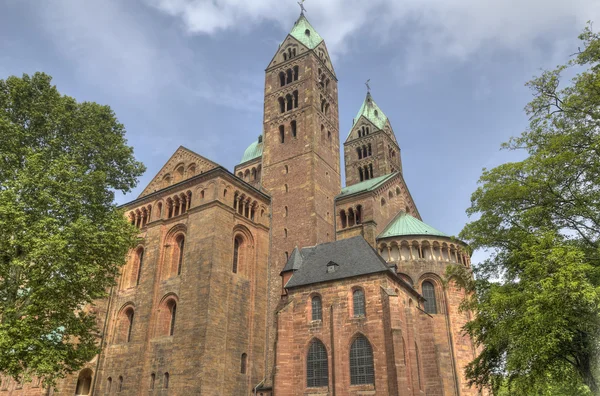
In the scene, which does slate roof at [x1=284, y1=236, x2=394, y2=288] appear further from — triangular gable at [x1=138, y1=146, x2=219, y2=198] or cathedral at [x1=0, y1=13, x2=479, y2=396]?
triangular gable at [x1=138, y1=146, x2=219, y2=198]

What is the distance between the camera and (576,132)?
1764 cm

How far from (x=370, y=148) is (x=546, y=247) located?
135ft

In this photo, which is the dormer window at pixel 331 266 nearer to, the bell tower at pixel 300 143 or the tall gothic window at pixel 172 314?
the bell tower at pixel 300 143

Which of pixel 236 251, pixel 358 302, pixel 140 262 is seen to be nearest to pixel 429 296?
pixel 358 302

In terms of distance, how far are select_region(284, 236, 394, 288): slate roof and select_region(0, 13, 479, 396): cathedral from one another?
12 centimetres

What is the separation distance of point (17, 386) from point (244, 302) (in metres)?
18.9

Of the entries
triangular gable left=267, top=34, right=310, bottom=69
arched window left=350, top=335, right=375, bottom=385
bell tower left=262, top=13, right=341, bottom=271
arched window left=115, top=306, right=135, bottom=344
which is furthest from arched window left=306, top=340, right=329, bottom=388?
triangular gable left=267, top=34, right=310, bottom=69

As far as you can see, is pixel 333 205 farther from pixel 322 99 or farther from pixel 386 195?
pixel 322 99

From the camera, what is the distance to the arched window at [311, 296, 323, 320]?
2796 centimetres

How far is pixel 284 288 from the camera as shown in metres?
30.8

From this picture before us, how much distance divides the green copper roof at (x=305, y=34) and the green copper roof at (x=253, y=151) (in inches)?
489

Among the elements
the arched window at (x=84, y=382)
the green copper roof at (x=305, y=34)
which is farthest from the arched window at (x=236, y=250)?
the green copper roof at (x=305, y=34)

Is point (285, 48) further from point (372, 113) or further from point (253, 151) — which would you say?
point (372, 113)

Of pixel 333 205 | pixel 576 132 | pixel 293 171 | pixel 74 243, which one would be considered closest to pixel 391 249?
pixel 333 205
